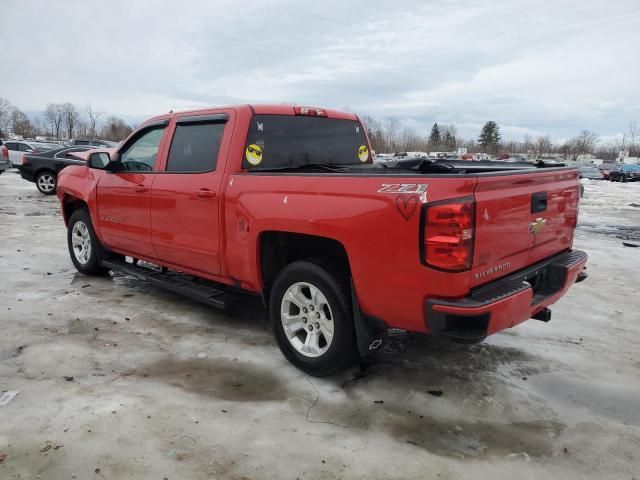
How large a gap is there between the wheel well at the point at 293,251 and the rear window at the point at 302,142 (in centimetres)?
70

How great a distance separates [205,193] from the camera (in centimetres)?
422

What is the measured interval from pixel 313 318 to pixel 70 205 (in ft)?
15.0

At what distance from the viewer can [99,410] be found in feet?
10.3

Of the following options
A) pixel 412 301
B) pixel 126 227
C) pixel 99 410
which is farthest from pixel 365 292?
pixel 126 227

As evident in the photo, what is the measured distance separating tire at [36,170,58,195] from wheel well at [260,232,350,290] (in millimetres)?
14519

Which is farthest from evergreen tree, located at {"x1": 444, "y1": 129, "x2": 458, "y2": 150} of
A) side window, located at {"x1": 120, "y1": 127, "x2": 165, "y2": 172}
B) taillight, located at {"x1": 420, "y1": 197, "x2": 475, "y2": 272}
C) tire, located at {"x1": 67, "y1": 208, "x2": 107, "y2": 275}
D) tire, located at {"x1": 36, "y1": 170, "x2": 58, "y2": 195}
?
taillight, located at {"x1": 420, "y1": 197, "x2": 475, "y2": 272}

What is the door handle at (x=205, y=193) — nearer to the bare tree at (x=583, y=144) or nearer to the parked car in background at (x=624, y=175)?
the parked car in background at (x=624, y=175)

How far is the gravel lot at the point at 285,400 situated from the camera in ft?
8.87

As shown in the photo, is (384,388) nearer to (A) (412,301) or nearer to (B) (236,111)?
(A) (412,301)

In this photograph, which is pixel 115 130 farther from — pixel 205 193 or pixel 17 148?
pixel 205 193

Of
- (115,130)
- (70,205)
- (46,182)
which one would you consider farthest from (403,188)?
(115,130)

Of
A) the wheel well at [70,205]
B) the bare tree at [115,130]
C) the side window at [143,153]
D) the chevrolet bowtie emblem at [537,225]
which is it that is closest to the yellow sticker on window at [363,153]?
the side window at [143,153]

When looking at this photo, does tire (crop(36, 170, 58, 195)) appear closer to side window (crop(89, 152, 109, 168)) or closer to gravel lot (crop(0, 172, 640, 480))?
side window (crop(89, 152, 109, 168))

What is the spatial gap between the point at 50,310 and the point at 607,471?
4.81m
